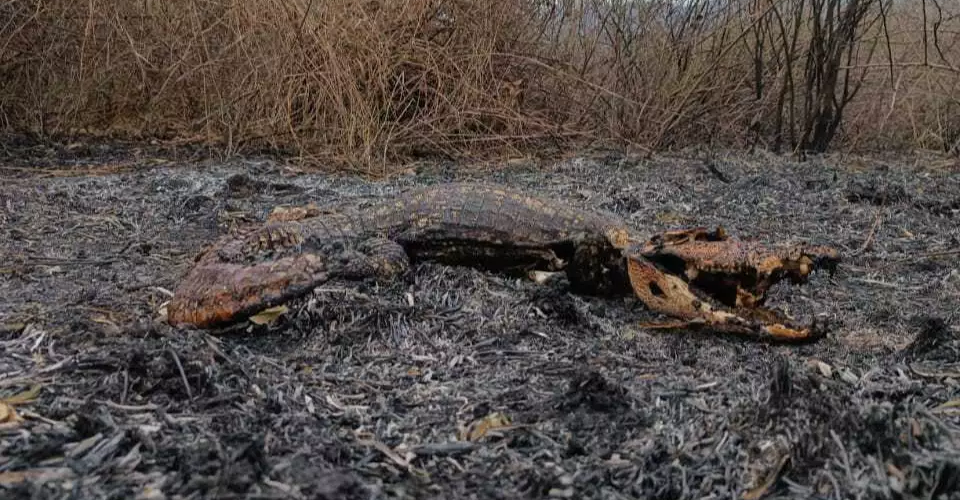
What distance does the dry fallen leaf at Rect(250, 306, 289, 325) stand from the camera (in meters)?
3.07

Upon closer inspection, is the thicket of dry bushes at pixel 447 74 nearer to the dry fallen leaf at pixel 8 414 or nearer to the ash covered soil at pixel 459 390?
the ash covered soil at pixel 459 390

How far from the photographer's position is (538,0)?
804 centimetres

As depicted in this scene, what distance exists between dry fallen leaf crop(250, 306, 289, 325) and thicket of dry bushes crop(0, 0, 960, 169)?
392 cm

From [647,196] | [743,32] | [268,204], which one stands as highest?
[743,32]

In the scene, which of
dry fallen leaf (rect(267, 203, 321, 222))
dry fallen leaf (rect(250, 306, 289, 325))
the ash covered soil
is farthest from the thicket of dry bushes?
dry fallen leaf (rect(250, 306, 289, 325))

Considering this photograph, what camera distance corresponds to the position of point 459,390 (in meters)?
2.61

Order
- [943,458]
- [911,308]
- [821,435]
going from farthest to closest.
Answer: [911,308] < [821,435] < [943,458]

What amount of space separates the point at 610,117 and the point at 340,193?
299 cm

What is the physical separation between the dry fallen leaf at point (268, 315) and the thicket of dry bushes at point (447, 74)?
392 cm

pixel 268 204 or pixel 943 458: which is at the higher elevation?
pixel 943 458

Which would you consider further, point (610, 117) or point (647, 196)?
point (610, 117)

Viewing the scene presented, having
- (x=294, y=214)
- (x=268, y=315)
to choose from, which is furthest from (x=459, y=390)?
(x=294, y=214)

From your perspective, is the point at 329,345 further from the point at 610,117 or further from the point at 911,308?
the point at 610,117

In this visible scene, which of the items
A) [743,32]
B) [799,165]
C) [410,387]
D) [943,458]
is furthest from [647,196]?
[943,458]
